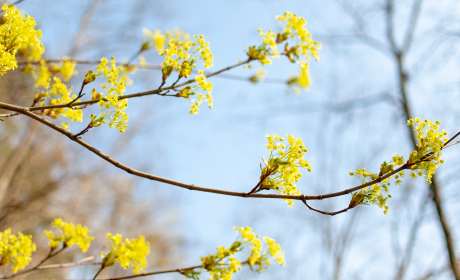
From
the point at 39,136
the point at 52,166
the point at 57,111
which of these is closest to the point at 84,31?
the point at 39,136

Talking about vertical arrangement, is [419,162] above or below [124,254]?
above

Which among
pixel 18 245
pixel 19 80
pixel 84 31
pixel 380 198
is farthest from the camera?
pixel 19 80

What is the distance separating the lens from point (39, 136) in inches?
302

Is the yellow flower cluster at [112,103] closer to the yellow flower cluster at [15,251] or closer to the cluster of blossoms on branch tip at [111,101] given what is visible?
the cluster of blossoms on branch tip at [111,101]

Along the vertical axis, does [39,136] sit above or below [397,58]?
below

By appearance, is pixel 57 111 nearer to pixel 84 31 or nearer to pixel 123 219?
pixel 84 31

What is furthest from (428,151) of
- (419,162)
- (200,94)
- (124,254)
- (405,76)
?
(405,76)

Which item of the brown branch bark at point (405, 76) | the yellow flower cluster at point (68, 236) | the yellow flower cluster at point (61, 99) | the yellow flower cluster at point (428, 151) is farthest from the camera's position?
the brown branch bark at point (405, 76)

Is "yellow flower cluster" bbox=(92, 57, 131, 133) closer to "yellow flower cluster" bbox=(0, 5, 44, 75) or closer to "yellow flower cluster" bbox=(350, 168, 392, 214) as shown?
"yellow flower cluster" bbox=(0, 5, 44, 75)

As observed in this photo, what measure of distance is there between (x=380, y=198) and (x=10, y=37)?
1941mm

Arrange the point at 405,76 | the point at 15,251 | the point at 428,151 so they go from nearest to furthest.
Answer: the point at 428,151
the point at 15,251
the point at 405,76

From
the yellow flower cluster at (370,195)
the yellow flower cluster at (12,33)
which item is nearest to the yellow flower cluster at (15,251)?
the yellow flower cluster at (12,33)

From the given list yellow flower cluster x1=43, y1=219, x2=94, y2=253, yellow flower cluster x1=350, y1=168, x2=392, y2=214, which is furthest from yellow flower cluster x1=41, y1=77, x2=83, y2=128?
yellow flower cluster x1=350, y1=168, x2=392, y2=214

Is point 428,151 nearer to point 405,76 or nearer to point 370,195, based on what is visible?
point 370,195
